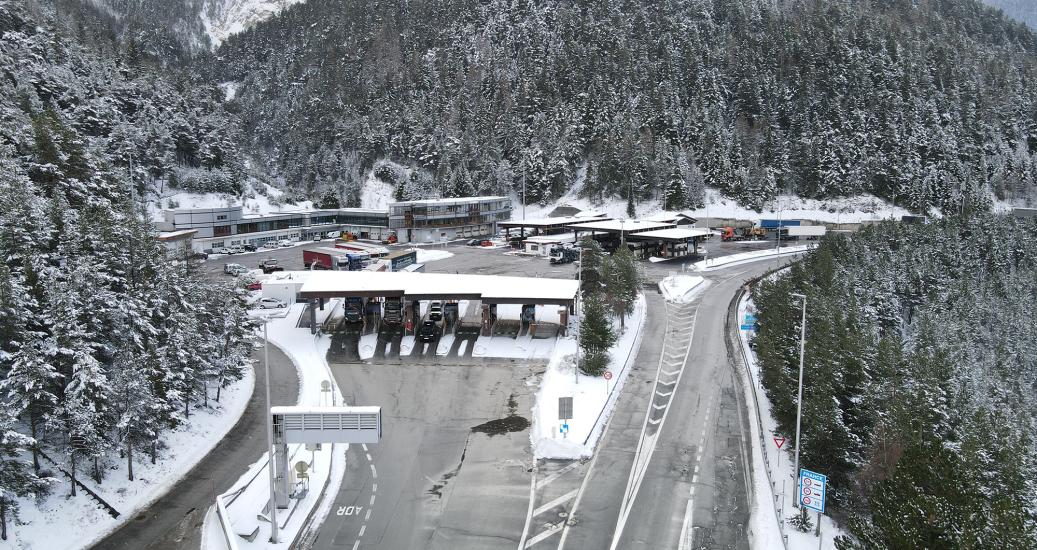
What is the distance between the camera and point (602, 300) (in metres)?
47.4

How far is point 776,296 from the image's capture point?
4106 centimetres

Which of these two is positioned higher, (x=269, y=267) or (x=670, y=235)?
(x=670, y=235)

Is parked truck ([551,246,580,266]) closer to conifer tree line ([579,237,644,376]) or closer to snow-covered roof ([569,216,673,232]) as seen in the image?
snow-covered roof ([569,216,673,232])

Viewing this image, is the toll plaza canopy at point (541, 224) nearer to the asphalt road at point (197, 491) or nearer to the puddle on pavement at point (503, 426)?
the asphalt road at point (197, 491)

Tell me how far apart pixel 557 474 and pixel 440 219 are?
7514 cm

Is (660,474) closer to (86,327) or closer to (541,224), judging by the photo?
(86,327)

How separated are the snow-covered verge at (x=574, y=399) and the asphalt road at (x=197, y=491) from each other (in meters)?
12.9

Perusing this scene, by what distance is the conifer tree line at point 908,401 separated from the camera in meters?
17.0

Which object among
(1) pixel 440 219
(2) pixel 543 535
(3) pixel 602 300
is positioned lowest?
(2) pixel 543 535

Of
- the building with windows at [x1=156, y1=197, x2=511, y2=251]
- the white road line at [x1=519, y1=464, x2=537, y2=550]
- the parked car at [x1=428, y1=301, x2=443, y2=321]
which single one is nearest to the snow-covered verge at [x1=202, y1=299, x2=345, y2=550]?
the white road line at [x1=519, y1=464, x2=537, y2=550]

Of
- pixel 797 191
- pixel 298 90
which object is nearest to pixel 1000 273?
pixel 797 191

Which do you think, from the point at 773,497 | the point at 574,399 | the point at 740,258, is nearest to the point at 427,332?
the point at 574,399

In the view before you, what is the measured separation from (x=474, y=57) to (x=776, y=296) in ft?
468

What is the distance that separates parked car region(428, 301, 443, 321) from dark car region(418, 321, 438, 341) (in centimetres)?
172
